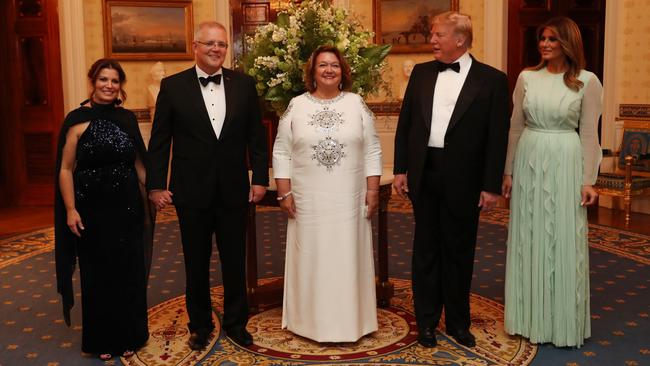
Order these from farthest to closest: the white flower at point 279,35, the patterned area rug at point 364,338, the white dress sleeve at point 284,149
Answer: the white flower at point 279,35 < the white dress sleeve at point 284,149 < the patterned area rug at point 364,338

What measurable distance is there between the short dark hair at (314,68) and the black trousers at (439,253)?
60 cm

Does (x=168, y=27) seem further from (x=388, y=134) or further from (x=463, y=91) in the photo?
(x=463, y=91)

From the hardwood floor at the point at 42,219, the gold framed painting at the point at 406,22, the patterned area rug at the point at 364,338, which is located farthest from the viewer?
the gold framed painting at the point at 406,22

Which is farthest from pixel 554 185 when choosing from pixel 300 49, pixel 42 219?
pixel 42 219

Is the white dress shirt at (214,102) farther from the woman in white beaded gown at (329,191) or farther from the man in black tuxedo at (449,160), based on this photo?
the man in black tuxedo at (449,160)

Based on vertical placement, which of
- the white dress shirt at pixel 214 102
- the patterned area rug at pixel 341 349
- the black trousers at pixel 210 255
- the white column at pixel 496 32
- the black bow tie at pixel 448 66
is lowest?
the patterned area rug at pixel 341 349

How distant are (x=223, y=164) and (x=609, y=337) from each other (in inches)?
94.5

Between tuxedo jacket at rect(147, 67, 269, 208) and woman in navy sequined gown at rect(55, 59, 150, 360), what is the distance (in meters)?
0.15

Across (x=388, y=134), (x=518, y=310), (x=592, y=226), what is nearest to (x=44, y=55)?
(x=388, y=134)

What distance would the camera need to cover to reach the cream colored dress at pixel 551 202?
4000mm

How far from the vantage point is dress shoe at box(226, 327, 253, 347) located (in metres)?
4.21

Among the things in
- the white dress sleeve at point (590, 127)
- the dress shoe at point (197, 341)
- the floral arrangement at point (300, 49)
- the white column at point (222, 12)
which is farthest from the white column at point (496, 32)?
the dress shoe at point (197, 341)

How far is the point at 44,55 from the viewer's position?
953 cm

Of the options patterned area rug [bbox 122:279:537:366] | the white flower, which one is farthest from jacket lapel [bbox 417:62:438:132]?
patterned area rug [bbox 122:279:537:366]
